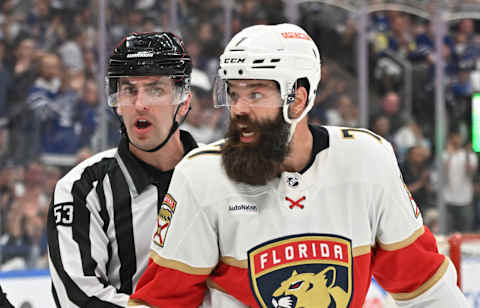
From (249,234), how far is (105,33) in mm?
4213

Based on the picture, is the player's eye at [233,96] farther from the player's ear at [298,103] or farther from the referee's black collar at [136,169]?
the referee's black collar at [136,169]

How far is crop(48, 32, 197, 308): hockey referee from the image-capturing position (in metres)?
2.06

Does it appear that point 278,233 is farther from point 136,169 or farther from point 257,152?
point 136,169

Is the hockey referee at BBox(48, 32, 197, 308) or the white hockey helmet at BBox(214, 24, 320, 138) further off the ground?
the white hockey helmet at BBox(214, 24, 320, 138)

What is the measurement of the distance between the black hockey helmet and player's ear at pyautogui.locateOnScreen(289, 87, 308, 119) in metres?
0.50

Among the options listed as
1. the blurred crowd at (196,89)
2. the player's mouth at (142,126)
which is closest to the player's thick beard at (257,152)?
the player's mouth at (142,126)

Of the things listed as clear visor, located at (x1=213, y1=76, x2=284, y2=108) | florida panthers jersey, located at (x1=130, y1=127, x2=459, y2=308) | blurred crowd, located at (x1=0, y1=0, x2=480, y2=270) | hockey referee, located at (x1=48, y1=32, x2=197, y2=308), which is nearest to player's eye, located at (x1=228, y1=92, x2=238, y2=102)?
clear visor, located at (x1=213, y1=76, x2=284, y2=108)

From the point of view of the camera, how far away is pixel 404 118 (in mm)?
6582

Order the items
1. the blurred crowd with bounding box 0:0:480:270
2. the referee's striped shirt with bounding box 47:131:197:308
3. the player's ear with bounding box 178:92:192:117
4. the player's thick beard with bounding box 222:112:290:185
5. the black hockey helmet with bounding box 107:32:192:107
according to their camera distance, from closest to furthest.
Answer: the player's thick beard with bounding box 222:112:290:185 → the referee's striped shirt with bounding box 47:131:197:308 → the black hockey helmet with bounding box 107:32:192:107 → the player's ear with bounding box 178:92:192:117 → the blurred crowd with bounding box 0:0:480:270

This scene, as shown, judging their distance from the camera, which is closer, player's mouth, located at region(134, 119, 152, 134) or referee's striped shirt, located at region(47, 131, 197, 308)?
referee's striped shirt, located at region(47, 131, 197, 308)

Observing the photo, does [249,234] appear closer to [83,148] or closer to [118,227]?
[118,227]

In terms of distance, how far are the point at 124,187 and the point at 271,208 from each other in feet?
1.87

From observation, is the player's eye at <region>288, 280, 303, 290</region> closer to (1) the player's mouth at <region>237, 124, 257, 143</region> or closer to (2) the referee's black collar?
(1) the player's mouth at <region>237, 124, 257, 143</region>

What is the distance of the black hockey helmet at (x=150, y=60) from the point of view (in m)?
2.15
